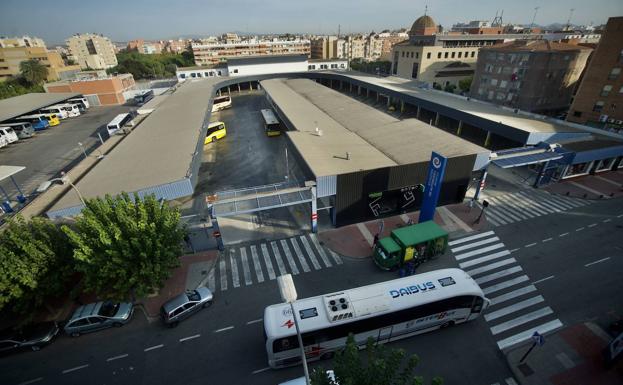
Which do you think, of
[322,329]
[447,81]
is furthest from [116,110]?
[447,81]

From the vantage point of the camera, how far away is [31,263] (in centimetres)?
1612

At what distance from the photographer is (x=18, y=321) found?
56.1 ft

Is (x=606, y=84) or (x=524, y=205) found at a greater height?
(x=606, y=84)

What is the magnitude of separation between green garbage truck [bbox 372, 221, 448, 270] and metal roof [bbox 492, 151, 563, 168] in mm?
13025

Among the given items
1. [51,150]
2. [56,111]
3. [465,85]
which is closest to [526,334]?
[51,150]

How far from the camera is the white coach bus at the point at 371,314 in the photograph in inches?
558

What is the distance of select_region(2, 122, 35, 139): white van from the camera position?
53247 millimetres

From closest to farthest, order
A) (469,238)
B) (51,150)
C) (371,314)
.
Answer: (371,314) < (469,238) < (51,150)

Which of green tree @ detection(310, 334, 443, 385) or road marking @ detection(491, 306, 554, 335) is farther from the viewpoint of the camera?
road marking @ detection(491, 306, 554, 335)

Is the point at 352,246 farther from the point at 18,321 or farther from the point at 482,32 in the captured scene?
the point at 482,32

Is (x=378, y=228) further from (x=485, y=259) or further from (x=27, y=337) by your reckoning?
(x=27, y=337)

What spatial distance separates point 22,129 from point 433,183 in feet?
241

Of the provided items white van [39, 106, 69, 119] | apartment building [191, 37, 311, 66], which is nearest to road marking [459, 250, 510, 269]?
white van [39, 106, 69, 119]

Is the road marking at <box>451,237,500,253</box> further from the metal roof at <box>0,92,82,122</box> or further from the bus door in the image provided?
the metal roof at <box>0,92,82,122</box>
